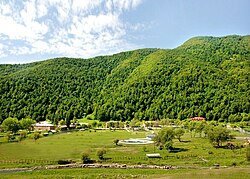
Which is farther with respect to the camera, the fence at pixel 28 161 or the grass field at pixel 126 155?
the fence at pixel 28 161

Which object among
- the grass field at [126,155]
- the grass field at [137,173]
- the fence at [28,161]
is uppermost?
the grass field at [126,155]

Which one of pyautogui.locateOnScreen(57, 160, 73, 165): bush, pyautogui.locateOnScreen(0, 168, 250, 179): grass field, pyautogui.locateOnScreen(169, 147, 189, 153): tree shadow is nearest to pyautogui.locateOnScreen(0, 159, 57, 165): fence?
pyautogui.locateOnScreen(57, 160, 73, 165): bush

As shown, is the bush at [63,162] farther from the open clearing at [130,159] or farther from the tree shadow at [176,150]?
the tree shadow at [176,150]

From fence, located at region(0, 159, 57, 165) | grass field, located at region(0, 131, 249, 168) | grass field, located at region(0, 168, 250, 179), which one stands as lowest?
grass field, located at region(0, 168, 250, 179)

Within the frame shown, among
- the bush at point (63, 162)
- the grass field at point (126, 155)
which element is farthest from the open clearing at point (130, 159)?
the bush at point (63, 162)

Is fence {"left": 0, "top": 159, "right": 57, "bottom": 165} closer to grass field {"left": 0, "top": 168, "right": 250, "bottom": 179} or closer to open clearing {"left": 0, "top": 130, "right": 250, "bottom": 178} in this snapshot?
open clearing {"left": 0, "top": 130, "right": 250, "bottom": 178}

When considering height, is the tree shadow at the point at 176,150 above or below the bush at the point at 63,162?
above

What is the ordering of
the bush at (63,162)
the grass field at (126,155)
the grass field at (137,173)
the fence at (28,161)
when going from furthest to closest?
1. the fence at (28,161)
2. the grass field at (126,155)
3. the bush at (63,162)
4. the grass field at (137,173)

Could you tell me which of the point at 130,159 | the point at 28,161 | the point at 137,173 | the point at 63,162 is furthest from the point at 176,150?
the point at 28,161

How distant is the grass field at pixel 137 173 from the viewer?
4847cm

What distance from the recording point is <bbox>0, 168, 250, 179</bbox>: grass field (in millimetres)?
48469

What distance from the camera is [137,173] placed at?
54.0 m

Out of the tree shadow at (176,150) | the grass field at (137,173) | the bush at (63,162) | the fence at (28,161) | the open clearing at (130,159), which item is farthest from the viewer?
the tree shadow at (176,150)

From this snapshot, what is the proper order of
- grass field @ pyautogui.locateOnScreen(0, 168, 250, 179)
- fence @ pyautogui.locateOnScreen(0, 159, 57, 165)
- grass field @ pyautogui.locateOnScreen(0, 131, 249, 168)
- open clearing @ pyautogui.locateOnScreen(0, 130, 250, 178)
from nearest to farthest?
grass field @ pyautogui.locateOnScreen(0, 168, 250, 179) < open clearing @ pyautogui.locateOnScreen(0, 130, 250, 178) < grass field @ pyautogui.locateOnScreen(0, 131, 249, 168) < fence @ pyautogui.locateOnScreen(0, 159, 57, 165)
